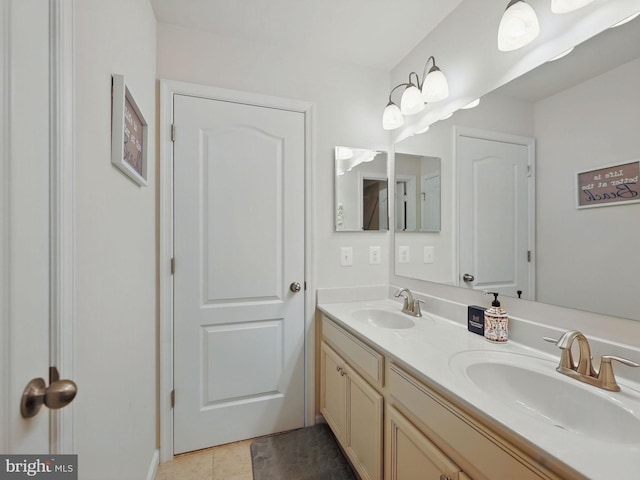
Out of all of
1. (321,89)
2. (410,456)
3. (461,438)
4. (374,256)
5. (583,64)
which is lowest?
(410,456)

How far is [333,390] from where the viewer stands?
1689 millimetres

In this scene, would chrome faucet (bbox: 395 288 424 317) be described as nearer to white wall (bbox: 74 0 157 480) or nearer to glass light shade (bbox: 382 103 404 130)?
glass light shade (bbox: 382 103 404 130)

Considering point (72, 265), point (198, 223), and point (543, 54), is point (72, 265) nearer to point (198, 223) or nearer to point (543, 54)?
point (198, 223)

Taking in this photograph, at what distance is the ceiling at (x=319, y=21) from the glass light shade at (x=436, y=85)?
13.9 inches

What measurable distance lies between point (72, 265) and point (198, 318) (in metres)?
1.10

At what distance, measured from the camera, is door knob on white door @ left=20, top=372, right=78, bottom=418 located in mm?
505

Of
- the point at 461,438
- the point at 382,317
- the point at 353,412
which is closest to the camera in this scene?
the point at 461,438

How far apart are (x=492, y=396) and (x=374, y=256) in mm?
1286

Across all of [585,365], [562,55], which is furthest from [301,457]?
[562,55]

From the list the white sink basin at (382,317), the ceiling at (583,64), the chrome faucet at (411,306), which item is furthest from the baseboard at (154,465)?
the ceiling at (583,64)

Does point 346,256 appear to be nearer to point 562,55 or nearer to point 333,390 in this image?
point 333,390

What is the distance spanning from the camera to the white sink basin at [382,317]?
1.69 m

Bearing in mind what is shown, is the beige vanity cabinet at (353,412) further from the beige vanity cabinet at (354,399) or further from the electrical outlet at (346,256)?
A: the electrical outlet at (346,256)

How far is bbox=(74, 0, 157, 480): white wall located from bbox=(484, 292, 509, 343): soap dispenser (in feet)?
4.69
